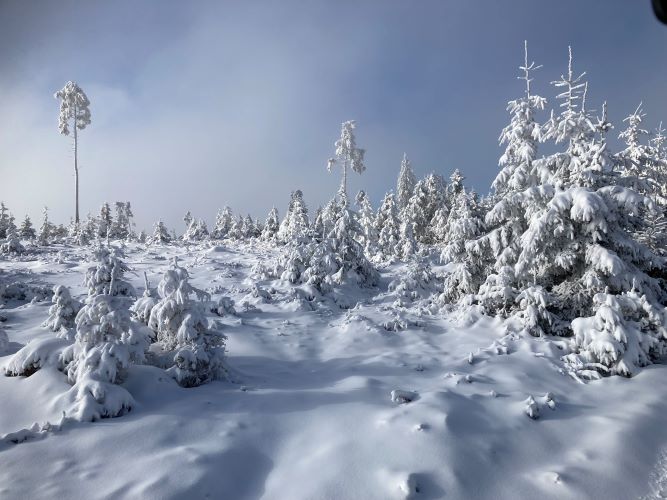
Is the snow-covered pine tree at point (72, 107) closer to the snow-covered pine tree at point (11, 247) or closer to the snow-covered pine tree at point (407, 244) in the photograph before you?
the snow-covered pine tree at point (11, 247)

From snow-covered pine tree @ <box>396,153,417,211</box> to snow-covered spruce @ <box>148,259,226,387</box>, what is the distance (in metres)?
51.0

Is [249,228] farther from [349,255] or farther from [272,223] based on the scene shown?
[349,255]

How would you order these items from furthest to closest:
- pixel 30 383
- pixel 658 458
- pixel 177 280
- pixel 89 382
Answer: pixel 177 280
pixel 30 383
pixel 89 382
pixel 658 458

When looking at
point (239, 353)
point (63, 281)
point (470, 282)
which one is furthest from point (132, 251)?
point (470, 282)

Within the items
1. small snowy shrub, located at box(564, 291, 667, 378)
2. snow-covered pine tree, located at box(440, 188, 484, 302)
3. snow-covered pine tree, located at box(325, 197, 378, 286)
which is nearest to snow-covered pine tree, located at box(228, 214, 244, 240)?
snow-covered pine tree, located at box(325, 197, 378, 286)

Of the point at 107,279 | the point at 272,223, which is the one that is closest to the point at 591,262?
the point at 107,279

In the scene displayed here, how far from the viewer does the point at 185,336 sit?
8.85 m

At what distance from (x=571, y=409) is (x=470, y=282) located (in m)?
8.18

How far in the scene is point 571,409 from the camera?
8.05 m

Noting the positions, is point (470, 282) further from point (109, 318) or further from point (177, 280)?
point (109, 318)

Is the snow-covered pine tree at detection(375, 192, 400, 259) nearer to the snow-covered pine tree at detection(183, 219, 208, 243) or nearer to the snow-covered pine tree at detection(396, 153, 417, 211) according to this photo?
the snow-covered pine tree at detection(396, 153, 417, 211)

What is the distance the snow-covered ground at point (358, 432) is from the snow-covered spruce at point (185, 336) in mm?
390

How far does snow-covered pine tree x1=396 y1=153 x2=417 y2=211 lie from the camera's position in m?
58.6

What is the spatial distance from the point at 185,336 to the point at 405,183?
54974 mm
